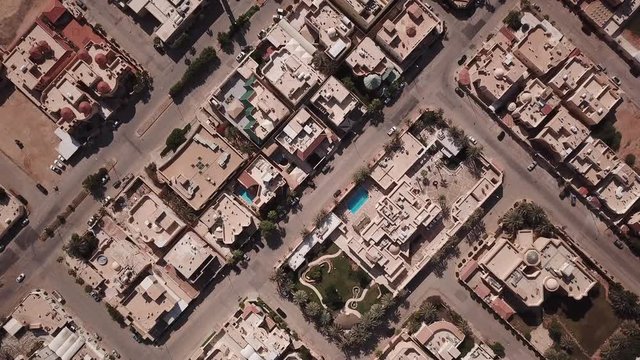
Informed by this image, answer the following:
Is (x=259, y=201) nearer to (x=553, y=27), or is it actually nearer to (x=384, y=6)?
(x=384, y=6)

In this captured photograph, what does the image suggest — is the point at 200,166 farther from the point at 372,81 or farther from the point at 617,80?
the point at 617,80

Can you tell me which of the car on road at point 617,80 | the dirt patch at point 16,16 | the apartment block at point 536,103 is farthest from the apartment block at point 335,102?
the dirt patch at point 16,16

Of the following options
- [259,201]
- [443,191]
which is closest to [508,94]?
[443,191]

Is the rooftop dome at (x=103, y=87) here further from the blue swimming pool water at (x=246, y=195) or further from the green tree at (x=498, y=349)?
the green tree at (x=498, y=349)

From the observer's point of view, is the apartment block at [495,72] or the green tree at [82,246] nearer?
the apartment block at [495,72]

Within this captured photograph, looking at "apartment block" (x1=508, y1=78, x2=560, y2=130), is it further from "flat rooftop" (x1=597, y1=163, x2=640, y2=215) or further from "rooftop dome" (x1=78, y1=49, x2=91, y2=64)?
"rooftop dome" (x1=78, y1=49, x2=91, y2=64)

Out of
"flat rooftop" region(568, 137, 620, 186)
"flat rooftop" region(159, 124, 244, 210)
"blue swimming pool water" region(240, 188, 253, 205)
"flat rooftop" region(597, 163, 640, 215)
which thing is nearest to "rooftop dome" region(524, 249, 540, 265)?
"flat rooftop" region(597, 163, 640, 215)
